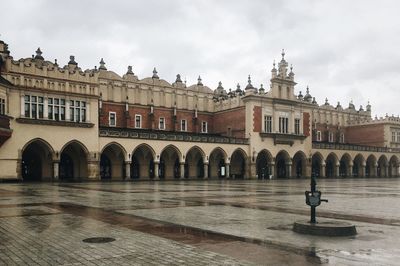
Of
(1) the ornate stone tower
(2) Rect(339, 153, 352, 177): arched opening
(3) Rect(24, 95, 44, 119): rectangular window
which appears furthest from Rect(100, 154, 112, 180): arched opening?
(2) Rect(339, 153, 352, 177): arched opening

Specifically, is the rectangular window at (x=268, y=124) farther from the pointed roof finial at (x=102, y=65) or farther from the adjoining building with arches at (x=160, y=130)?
the pointed roof finial at (x=102, y=65)

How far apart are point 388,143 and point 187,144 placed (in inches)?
1718

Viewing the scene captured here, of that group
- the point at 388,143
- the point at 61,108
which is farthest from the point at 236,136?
the point at 388,143

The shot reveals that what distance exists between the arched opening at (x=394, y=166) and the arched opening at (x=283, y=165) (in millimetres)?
24095

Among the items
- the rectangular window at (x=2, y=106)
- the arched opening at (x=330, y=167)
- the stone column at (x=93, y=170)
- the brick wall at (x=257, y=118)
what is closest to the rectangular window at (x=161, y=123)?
the brick wall at (x=257, y=118)

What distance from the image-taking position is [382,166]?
77.6 meters

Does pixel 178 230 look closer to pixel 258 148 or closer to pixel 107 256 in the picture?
pixel 107 256

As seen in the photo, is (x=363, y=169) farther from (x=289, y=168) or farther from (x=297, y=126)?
(x=289, y=168)

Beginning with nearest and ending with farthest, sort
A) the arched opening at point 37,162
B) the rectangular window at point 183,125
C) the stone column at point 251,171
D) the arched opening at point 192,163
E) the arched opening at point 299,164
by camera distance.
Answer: the arched opening at point 37,162
the stone column at point 251,171
the arched opening at point 192,163
the rectangular window at point 183,125
the arched opening at point 299,164

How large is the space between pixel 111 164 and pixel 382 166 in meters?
51.4

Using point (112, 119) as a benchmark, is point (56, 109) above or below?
above

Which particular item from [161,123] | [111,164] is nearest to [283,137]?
[161,123]

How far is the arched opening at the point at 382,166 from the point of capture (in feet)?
246

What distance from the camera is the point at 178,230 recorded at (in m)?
10.7
